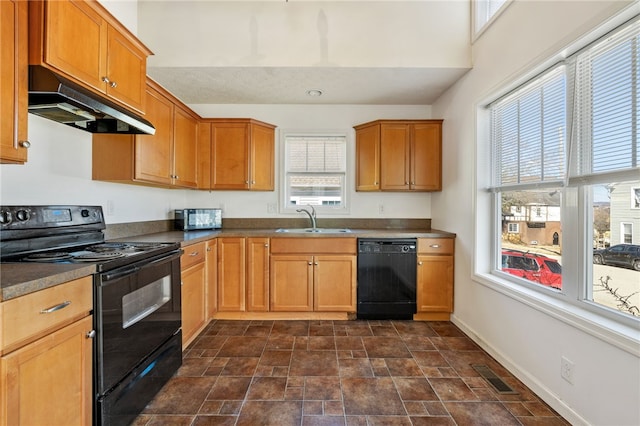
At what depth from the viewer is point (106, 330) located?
52.6 inches

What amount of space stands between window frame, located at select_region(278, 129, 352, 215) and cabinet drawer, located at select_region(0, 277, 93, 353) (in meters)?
2.39

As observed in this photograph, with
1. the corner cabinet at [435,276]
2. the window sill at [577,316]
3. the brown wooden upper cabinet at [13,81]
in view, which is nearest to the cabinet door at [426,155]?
the corner cabinet at [435,276]

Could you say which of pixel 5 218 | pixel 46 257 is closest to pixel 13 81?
pixel 5 218

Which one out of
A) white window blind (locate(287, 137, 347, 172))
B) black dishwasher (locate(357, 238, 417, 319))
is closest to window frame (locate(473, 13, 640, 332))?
black dishwasher (locate(357, 238, 417, 319))

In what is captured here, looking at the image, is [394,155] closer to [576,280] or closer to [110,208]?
[576,280]

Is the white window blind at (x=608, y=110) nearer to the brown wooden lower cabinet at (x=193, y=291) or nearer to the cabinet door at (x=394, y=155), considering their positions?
the cabinet door at (x=394, y=155)

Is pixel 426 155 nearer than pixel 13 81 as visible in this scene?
No

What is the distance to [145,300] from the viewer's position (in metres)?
1.67

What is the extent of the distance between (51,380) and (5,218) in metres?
0.93

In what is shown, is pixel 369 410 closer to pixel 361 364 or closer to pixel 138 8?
pixel 361 364

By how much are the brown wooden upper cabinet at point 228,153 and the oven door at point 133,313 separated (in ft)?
4.42

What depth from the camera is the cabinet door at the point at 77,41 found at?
1.36m

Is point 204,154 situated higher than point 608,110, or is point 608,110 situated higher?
point 204,154

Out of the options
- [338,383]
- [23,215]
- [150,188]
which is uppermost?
[150,188]
